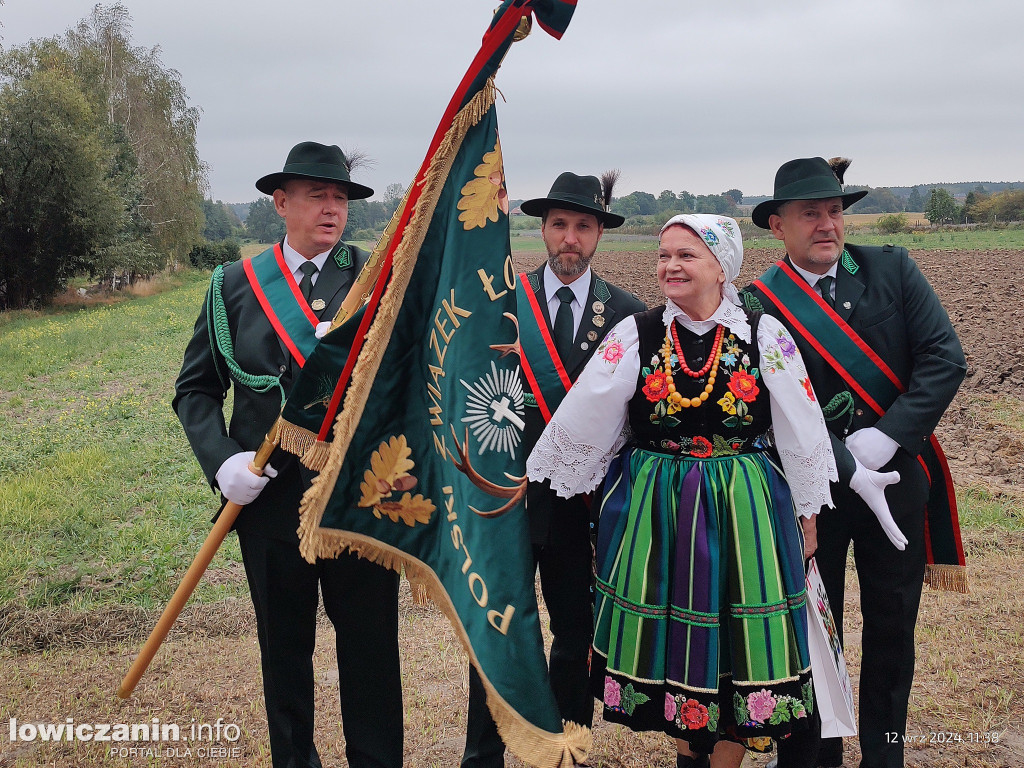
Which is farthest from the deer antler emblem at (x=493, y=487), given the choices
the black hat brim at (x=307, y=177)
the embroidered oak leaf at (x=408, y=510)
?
the black hat brim at (x=307, y=177)

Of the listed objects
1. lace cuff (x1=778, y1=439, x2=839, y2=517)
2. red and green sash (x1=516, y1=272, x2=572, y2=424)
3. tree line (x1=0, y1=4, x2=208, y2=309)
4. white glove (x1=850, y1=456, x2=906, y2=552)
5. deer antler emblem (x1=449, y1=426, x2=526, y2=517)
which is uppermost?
tree line (x1=0, y1=4, x2=208, y2=309)

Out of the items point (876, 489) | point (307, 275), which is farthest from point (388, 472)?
point (876, 489)

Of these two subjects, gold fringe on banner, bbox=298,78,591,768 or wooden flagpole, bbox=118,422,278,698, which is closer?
gold fringe on banner, bbox=298,78,591,768

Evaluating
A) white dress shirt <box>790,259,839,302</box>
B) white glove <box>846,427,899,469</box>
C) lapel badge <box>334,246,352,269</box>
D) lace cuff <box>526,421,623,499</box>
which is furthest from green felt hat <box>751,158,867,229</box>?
lapel badge <box>334,246,352,269</box>

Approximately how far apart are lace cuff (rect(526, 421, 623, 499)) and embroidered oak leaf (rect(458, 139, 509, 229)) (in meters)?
0.94

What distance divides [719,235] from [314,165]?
1.49 meters

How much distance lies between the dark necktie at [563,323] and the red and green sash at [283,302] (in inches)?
44.9

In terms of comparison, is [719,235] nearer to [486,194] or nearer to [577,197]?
[486,194]

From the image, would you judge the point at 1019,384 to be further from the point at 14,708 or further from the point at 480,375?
the point at 14,708

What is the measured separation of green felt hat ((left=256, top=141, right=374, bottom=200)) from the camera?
2932 millimetres

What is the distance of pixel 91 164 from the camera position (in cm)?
2598

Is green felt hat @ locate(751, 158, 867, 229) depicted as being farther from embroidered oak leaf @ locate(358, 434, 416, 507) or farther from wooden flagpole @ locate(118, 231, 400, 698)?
embroidered oak leaf @ locate(358, 434, 416, 507)

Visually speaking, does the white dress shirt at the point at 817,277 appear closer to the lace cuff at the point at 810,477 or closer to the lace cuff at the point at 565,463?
the lace cuff at the point at 810,477

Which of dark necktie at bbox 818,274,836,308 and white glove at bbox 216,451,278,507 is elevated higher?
dark necktie at bbox 818,274,836,308
